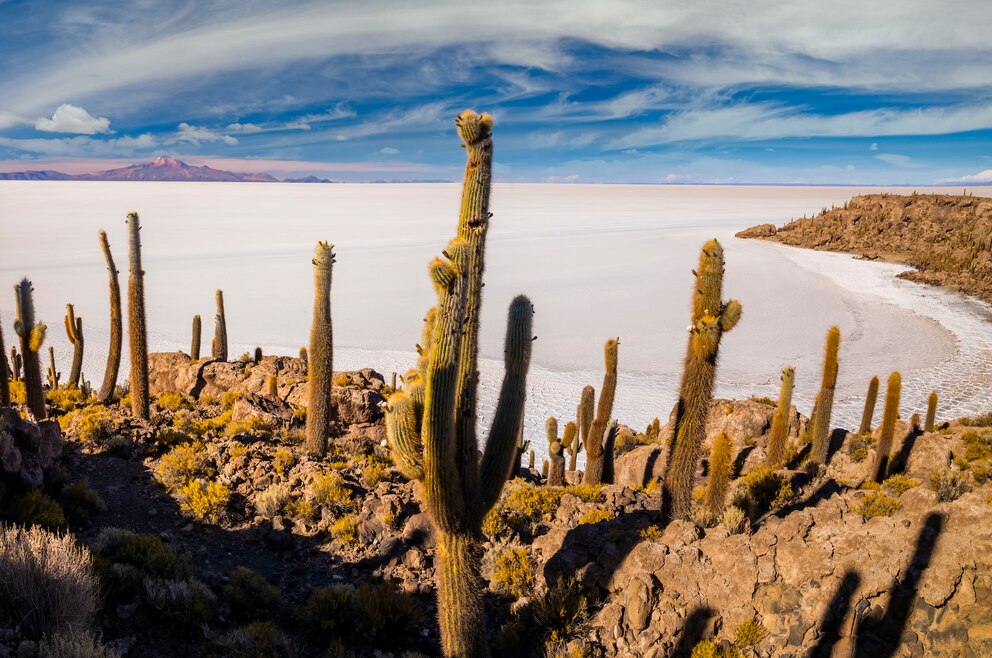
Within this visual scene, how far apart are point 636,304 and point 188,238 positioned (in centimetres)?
4399

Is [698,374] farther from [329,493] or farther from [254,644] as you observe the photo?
[329,493]

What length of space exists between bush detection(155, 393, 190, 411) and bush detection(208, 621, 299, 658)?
9.57m

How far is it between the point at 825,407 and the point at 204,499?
10.8 metres

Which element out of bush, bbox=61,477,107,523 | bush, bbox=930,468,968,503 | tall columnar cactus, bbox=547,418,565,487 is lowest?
tall columnar cactus, bbox=547,418,565,487

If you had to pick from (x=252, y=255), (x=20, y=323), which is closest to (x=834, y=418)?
(x=20, y=323)

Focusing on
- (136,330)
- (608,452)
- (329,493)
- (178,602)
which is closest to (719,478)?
(608,452)

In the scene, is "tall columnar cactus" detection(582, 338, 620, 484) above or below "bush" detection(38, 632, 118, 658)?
below

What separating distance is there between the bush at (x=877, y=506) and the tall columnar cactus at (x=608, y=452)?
4516 millimetres

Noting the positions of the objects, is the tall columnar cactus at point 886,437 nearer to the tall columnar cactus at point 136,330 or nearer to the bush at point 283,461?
the bush at point 283,461

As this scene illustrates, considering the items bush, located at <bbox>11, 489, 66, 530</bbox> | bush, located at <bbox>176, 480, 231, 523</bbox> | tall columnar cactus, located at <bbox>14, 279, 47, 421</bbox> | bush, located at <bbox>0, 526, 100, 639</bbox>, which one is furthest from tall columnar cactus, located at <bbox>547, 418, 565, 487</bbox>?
tall columnar cactus, located at <bbox>14, 279, 47, 421</bbox>

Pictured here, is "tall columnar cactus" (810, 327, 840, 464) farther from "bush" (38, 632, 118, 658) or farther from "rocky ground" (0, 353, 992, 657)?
"bush" (38, 632, 118, 658)

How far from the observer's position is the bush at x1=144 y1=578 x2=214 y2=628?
5449mm

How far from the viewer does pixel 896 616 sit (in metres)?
5.50

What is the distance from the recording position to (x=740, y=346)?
26.4m
